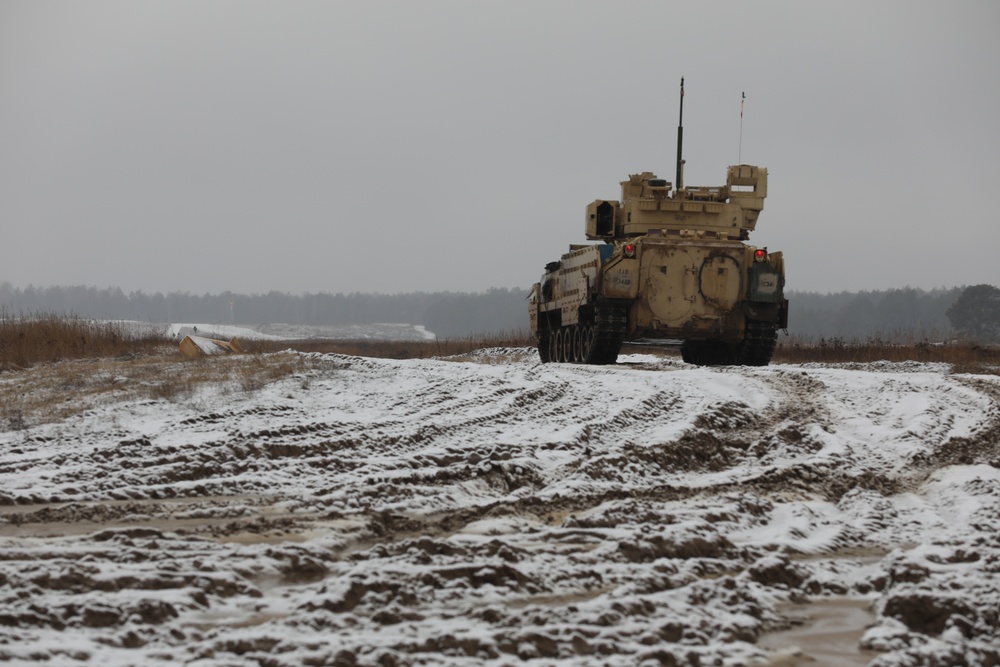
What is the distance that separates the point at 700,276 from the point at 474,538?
40.1ft

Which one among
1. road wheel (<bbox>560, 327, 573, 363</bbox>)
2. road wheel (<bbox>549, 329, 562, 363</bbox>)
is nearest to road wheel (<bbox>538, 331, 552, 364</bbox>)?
road wheel (<bbox>549, 329, 562, 363</bbox>)

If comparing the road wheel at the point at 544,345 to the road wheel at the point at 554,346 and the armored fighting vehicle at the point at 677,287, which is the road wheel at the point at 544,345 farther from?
the armored fighting vehicle at the point at 677,287

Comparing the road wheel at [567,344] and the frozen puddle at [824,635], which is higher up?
the road wheel at [567,344]


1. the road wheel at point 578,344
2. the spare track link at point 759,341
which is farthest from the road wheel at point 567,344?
the spare track link at point 759,341

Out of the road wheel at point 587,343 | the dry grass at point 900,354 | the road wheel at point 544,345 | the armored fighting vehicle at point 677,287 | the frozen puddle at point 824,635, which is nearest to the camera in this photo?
the frozen puddle at point 824,635

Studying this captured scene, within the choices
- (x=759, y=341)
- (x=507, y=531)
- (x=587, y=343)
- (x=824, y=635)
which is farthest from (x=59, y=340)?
(x=824, y=635)

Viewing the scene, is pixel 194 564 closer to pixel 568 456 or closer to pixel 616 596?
pixel 616 596

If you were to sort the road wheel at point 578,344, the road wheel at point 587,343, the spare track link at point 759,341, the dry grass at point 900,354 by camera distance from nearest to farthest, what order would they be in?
the spare track link at point 759,341 → the road wheel at point 587,343 → the road wheel at point 578,344 → the dry grass at point 900,354

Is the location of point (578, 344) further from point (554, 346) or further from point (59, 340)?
point (59, 340)

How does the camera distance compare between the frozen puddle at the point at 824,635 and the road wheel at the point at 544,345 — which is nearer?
the frozen puddle at the point at 824,635

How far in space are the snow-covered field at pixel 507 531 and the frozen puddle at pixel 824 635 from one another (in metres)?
0.01

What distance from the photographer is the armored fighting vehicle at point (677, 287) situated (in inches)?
669

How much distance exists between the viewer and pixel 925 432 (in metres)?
8.84

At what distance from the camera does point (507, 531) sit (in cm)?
566
